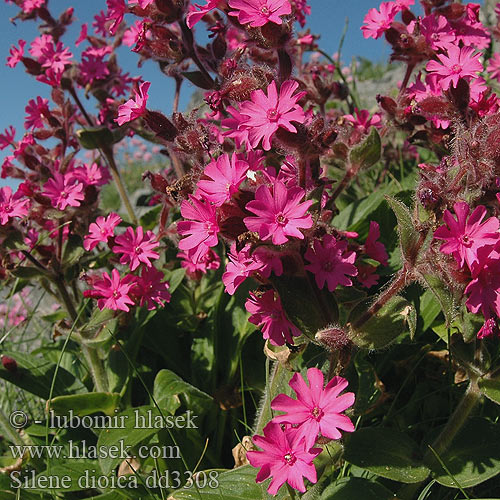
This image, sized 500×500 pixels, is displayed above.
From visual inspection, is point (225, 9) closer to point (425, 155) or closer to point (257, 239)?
point (257, 239)

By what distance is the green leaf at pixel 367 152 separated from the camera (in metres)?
1.31

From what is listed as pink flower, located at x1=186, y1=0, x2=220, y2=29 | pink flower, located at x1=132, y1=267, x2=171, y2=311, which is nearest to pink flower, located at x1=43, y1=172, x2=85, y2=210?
pink flower, located at x1=132, y1=267, x2=171, y2=311

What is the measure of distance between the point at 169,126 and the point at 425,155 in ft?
5.71

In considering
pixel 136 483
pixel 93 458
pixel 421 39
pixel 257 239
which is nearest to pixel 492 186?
pixel 257 239

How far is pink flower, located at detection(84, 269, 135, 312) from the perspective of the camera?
1.40 meters

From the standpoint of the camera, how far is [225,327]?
5.31 feet

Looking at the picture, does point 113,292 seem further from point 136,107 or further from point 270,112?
point 270,112

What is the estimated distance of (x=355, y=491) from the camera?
1027mm

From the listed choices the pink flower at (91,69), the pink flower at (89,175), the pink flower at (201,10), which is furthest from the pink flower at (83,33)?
the pink flower at (201,10)

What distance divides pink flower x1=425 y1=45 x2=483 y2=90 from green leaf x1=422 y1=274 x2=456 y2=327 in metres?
0.47

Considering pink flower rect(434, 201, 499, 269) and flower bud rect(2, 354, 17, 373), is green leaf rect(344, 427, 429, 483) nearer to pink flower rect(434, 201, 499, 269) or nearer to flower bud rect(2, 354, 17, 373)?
pink flower rect(434, 201, 499, 269)

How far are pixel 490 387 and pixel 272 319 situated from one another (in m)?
0.45

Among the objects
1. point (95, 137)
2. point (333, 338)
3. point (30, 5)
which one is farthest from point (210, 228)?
point (30, 5)

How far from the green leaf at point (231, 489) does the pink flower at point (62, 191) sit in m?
0.88
